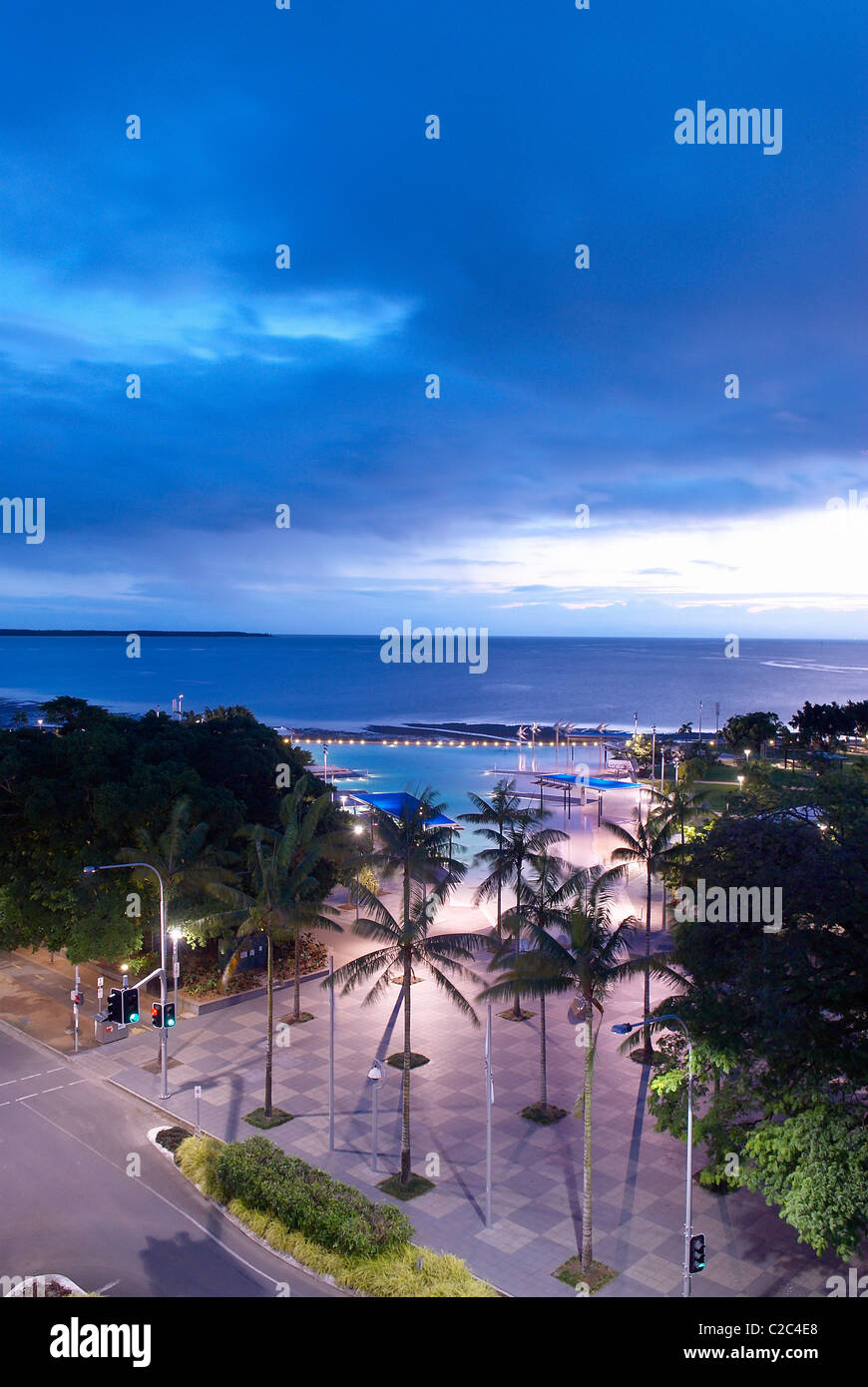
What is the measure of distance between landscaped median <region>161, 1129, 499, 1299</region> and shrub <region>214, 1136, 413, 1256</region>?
2 cm

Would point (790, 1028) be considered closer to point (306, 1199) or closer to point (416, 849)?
point (306, 1199)

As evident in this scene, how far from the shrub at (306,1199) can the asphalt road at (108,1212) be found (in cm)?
82

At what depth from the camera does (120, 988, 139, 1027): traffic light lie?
25939 mm

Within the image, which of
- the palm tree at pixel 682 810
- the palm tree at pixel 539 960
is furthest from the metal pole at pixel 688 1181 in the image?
the palm tree at pixel 682 810

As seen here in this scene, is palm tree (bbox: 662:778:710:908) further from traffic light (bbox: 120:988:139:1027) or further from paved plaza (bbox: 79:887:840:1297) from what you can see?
traffic light (bbox: 120:988:139:1027)

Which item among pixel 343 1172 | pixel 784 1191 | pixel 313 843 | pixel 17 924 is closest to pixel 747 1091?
pixel 784 1191

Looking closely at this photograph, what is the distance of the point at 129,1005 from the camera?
1027 inches

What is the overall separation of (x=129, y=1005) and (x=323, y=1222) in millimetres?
9479
